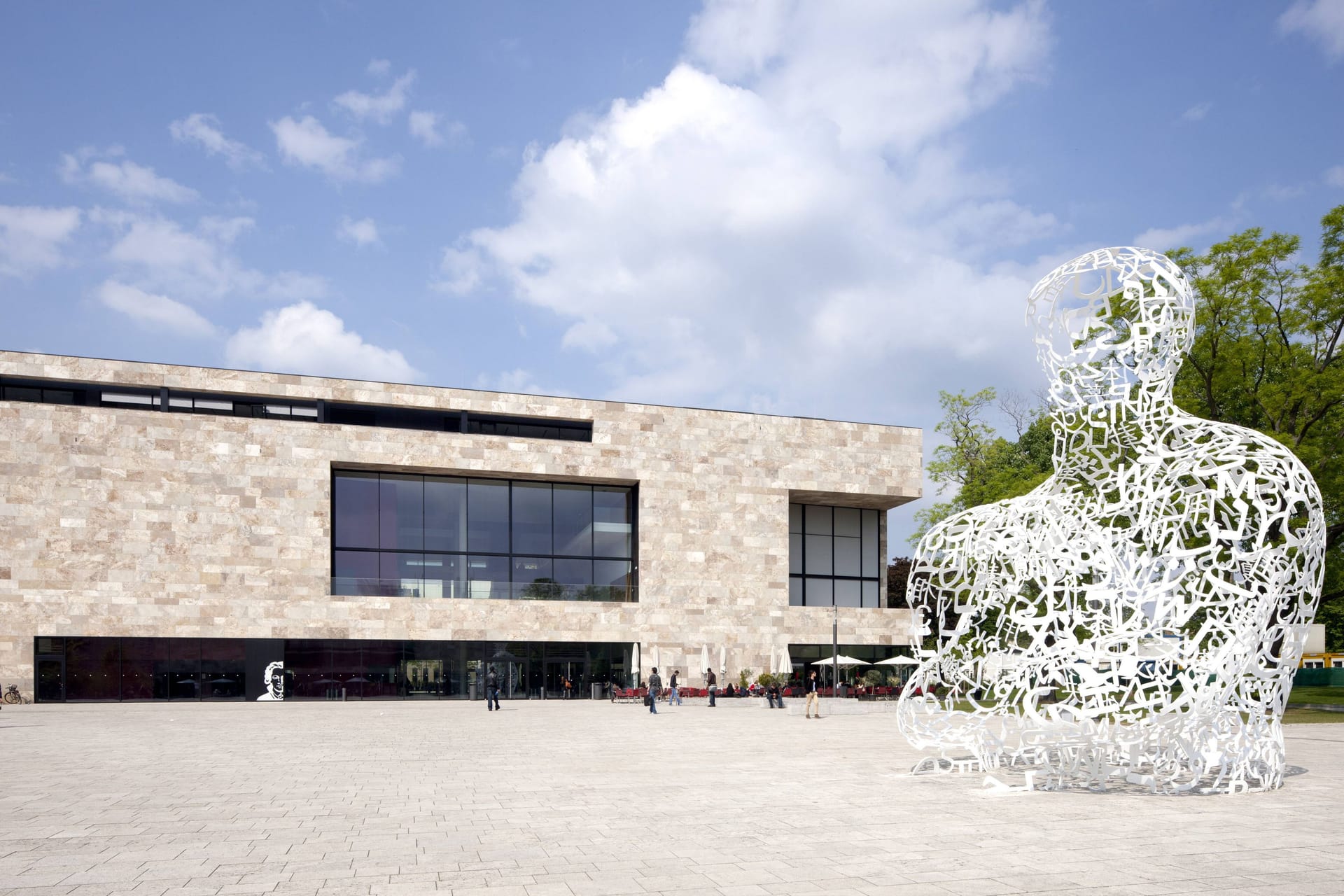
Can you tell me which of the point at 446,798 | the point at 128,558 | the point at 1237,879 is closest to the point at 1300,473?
the point at 1237,879

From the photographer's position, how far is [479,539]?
43.5 m

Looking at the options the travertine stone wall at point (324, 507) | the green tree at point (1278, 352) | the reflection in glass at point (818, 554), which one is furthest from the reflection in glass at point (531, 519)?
the green tree at point (1278, 352)

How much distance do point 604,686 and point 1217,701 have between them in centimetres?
3421

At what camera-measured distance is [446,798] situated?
12.0 m

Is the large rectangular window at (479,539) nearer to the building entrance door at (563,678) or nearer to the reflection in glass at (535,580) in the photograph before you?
the reflection in glass at (535,580)

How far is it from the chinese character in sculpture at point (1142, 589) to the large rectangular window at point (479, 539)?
100 ft

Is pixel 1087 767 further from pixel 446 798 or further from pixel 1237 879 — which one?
pixel 446 798

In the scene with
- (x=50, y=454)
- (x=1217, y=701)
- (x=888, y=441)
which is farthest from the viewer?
(x=888, y=441)

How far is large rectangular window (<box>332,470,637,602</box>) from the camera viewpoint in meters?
42.2

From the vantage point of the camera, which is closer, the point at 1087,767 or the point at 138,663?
the point at 1087,767

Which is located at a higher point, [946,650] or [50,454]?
[50,454]

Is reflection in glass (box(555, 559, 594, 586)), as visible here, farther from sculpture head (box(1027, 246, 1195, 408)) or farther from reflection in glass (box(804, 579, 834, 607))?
sculpture head (box(1027, 246, 1195, 408))

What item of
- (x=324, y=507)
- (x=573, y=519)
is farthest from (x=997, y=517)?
(x=573, y=519)


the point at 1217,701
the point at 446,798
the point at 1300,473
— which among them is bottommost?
the point at 446,798
